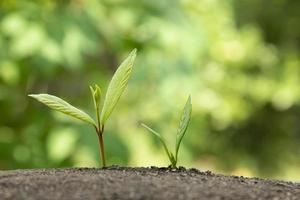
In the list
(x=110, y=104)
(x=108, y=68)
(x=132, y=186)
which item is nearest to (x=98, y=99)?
(x=110, y=104)

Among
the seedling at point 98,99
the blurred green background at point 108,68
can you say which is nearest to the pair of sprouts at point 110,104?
the seedling at point 98,99

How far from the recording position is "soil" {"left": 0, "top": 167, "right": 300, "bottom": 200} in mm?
1133

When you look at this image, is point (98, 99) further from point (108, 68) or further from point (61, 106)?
point (108, 68)

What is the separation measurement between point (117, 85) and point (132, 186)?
0.28 m

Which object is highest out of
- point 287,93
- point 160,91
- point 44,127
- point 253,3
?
point 253,3

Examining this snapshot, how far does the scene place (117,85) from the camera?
1407mm

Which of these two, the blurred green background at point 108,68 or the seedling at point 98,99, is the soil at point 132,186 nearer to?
the seedling at point 98,99

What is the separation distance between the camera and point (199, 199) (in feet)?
3.70

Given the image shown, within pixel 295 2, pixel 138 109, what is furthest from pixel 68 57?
pixel 295 2

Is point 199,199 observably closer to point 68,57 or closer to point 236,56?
point 68,57

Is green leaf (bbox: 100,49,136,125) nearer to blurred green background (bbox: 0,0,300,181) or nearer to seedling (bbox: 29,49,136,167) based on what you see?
seedling (bbox: 29,49,136,167)

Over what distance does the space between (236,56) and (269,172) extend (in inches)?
78.8

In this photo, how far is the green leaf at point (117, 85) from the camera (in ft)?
4.57

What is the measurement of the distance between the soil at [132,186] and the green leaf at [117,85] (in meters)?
0.12
